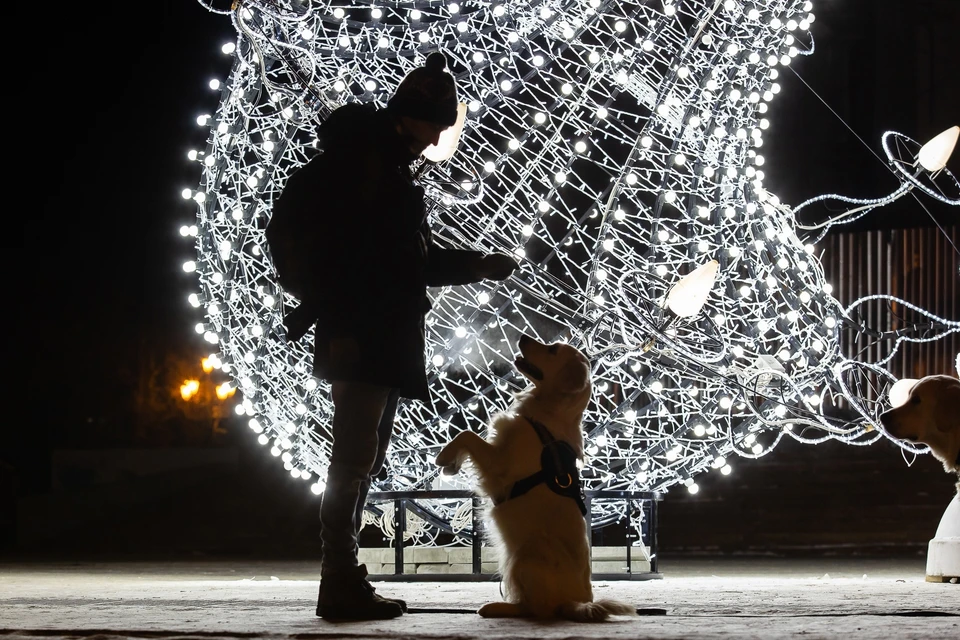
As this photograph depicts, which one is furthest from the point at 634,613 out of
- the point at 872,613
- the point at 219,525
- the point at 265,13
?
the point at 219,525

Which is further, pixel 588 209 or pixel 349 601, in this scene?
pixel 588 209

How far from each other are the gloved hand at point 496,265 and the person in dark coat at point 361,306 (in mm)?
231

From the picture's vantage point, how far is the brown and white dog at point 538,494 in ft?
10.3

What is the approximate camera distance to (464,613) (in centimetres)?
334

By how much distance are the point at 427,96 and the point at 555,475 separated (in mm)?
1177

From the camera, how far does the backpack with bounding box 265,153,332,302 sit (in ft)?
10.3

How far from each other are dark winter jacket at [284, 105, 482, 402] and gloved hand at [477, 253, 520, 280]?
238 mm

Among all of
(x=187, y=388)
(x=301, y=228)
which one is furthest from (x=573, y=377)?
(x=187, y=388)

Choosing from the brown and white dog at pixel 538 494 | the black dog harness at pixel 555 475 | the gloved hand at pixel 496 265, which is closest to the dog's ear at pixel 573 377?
the brown and white dog at pixel 538 494

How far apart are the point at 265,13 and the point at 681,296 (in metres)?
2.08

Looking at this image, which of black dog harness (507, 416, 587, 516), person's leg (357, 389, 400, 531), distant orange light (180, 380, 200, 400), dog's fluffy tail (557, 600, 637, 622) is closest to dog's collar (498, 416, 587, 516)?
black dog harness (507, 416, 587, 516)

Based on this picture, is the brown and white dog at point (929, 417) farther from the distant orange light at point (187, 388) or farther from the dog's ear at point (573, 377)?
the distant orange light at point (187, 388)

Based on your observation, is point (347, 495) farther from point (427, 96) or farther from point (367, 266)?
point (427, 96)

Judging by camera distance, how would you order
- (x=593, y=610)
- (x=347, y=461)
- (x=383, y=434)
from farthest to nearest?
(x=383, y=434)
(x=347, y=461)
(x=593, y=610)
